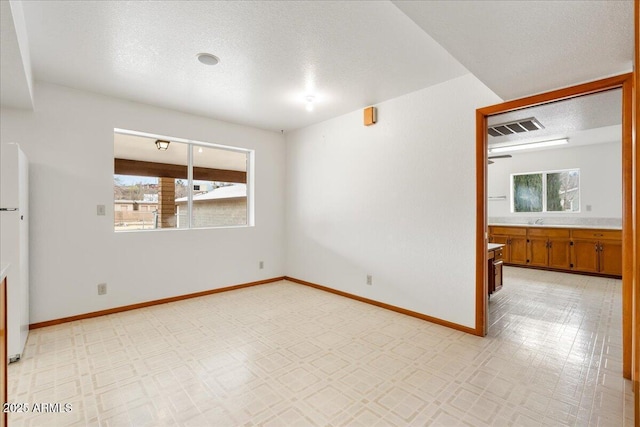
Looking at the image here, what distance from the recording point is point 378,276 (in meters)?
3.89

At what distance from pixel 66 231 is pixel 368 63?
369 cm

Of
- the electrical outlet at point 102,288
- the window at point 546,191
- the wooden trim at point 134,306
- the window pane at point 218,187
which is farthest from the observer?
the window at point 546,191

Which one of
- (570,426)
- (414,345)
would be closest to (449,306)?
(414,345)

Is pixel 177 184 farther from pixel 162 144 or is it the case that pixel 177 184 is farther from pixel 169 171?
pixel 162 144

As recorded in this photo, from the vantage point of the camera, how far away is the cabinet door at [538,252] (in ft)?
19.5

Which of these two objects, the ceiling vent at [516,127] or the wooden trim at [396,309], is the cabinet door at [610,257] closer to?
the ceiling vent at [516,127]

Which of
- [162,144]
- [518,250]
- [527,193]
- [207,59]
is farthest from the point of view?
[527,193]

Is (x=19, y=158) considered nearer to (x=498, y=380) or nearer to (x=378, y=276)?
(x=378, y=276)

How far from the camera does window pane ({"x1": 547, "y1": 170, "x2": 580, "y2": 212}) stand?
20.4 ft

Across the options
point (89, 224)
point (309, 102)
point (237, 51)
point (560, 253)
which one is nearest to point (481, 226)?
point (309, 102)

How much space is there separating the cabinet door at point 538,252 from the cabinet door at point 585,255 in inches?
16.6

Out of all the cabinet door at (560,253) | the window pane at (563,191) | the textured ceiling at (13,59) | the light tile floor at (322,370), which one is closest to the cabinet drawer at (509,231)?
the cabinet door at (560,253)

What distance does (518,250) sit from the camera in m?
6.32

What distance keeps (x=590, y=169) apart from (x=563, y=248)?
5.79 ft
